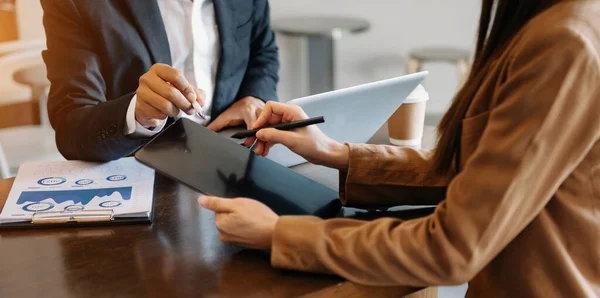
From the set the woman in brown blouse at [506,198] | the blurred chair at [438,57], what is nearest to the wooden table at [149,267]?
the woman in brown blouse at [506,198]

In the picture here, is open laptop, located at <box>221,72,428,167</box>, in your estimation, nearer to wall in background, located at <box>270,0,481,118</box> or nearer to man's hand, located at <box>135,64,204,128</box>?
man's hand, located at <box>135,64,204,128</box>

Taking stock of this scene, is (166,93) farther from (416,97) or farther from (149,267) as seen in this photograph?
(416,97)

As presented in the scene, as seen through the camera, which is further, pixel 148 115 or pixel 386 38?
pixel 386 38

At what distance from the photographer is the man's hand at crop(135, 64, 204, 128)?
117cm

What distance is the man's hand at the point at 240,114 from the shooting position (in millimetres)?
1574

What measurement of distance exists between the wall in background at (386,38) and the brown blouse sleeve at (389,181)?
7.74 ft

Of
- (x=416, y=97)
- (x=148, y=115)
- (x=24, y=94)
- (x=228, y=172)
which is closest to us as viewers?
(x=228, y=172)

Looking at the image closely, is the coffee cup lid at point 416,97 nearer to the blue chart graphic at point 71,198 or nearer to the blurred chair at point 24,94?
the blue chart graphic at point 71,198

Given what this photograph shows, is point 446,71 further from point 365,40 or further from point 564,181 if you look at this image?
point 564,181

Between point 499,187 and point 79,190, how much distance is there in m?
0.71

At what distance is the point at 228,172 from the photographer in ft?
3.36

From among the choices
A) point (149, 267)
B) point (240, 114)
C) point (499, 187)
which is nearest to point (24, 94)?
point (240, 114)

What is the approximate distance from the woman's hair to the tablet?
217 millimetres

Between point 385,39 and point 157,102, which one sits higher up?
point 157,102
